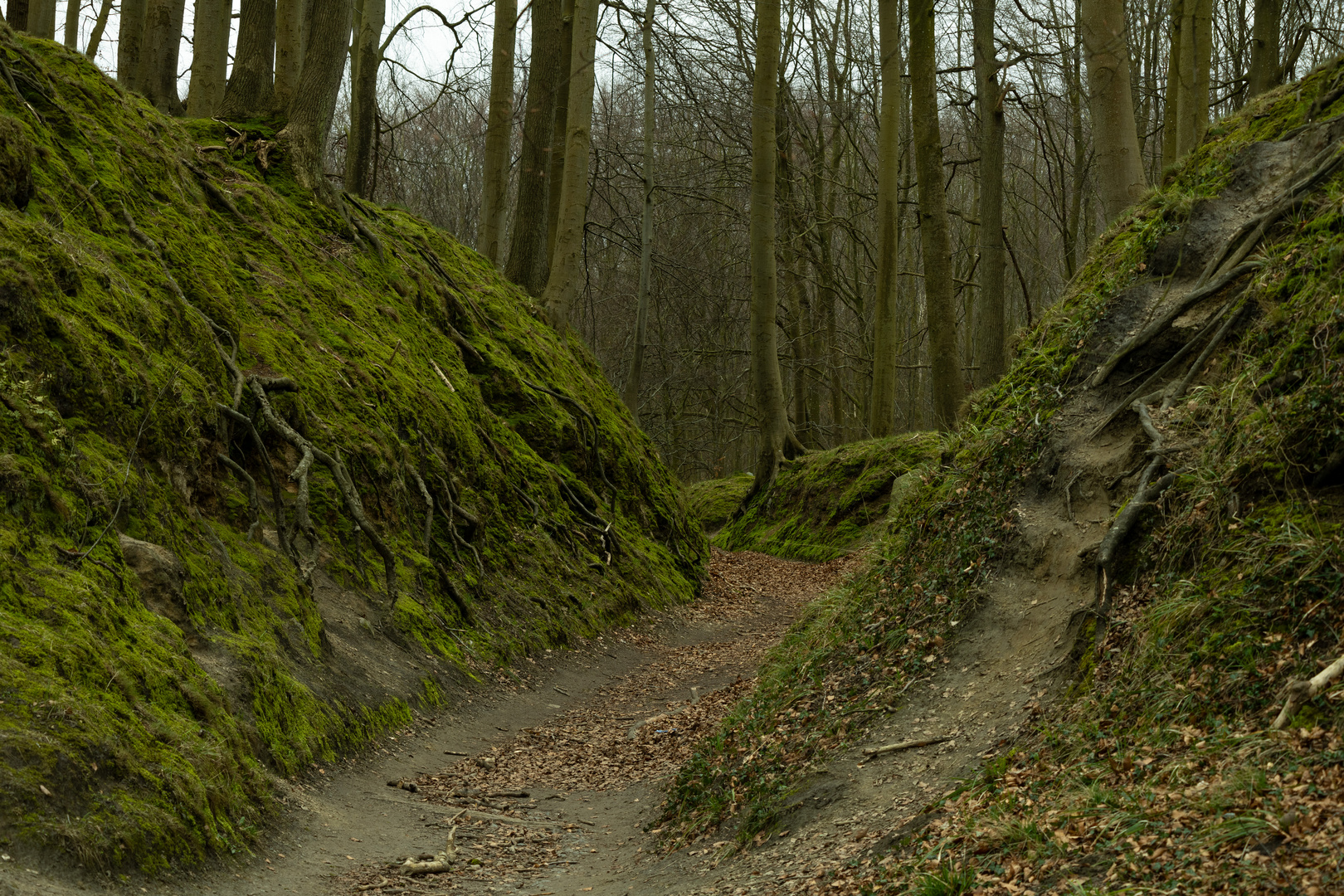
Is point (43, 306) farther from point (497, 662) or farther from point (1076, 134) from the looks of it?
point (1076, 134)

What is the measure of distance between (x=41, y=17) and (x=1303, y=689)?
1410cm

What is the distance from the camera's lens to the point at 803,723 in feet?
19.0

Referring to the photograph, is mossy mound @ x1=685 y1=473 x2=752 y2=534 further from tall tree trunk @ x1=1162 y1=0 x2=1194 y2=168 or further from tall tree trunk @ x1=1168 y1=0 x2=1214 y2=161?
tall tree trunk @ x1=1168 y1=0 x2=1214 y2=161

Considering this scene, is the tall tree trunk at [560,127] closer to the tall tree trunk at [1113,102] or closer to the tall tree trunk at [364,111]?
the tall tree trunk at [364,111]

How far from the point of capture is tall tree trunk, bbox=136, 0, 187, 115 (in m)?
11.3

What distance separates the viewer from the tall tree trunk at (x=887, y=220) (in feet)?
54.2

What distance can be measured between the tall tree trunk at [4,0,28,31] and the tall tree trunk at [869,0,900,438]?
39.7ft

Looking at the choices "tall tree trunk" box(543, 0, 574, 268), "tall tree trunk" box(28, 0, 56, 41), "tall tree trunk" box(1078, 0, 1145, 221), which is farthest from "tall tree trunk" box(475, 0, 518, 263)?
"tall tree trunk" box(1078, 0, 1145, 221)

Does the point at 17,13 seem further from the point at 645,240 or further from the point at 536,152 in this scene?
the point at 645,240

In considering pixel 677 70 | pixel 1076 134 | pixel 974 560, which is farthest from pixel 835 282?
pixel 974 560

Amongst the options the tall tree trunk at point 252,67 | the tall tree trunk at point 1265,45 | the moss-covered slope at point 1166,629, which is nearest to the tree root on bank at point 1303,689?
the moss-covered slope at point 1166,629

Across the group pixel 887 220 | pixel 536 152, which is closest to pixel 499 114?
pixel 536 152

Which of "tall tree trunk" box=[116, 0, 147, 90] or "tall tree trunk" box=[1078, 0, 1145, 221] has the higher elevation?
"tall tree trunk" box=[116, 0, 147, 90]

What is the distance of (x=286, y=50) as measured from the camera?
35.8ft
